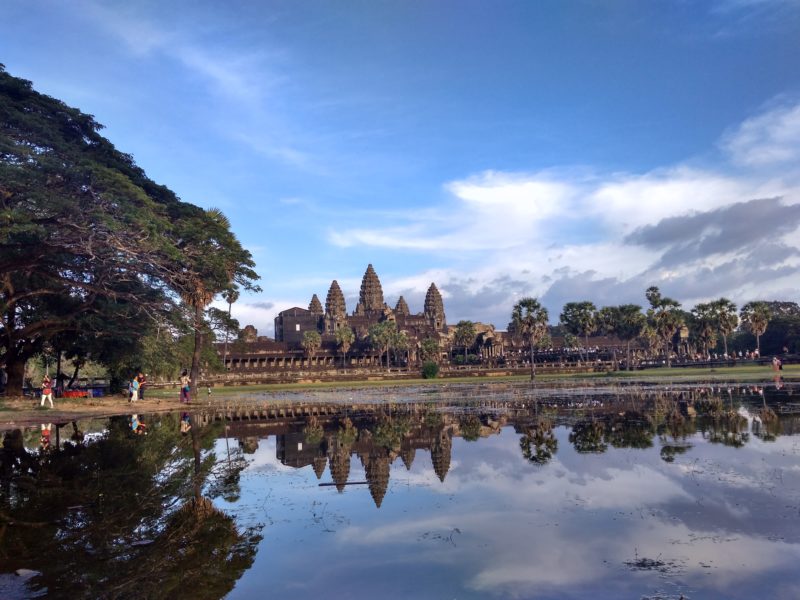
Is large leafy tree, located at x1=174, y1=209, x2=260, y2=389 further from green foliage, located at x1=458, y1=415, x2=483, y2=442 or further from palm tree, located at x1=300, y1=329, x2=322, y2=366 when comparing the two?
palm tree, located at x1=300, y1=329, x2=322, y2=366

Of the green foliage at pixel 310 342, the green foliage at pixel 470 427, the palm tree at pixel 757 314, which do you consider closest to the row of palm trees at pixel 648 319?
the palm tree at pixel 757 314

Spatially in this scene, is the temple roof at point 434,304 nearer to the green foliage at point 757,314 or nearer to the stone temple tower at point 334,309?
the stone temple tower at point 334,309

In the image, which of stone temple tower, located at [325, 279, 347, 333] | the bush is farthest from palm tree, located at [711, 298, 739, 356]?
stone temple tower, located at [325, 279, 347, 333]

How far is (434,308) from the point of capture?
159 meters

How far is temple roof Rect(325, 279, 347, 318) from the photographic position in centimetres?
15093

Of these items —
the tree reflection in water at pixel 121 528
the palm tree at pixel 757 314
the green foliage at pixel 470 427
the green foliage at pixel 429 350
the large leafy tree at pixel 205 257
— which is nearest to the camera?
the tree reflection in water at pixel 121 528

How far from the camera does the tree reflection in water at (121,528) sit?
649 cm

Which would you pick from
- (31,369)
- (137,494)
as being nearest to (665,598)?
(137,494)

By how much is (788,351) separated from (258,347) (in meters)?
93.1

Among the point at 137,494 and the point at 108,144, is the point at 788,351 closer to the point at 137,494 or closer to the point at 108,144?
the point at 108,144

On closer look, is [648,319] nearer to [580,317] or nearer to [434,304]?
[580,317]

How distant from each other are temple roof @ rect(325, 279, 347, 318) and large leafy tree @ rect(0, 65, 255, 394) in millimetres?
112599

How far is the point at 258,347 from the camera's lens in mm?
117875

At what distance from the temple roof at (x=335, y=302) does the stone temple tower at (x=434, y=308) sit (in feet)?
71.5
